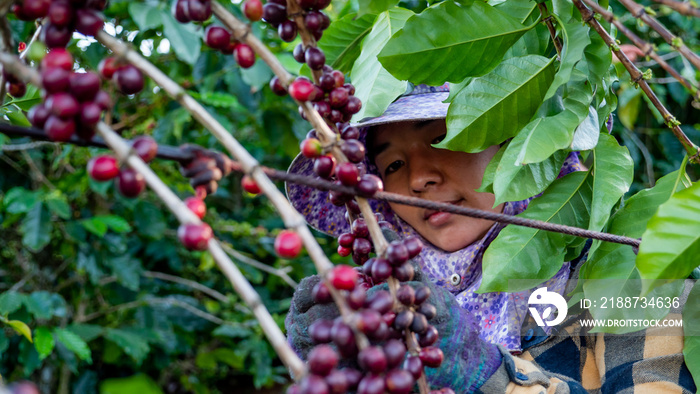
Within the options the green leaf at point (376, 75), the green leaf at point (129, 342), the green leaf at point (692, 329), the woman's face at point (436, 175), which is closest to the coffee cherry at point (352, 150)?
the green leaf at point (376, 75)

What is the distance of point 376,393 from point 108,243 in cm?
196

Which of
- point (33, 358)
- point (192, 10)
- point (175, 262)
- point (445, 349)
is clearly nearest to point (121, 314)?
point (175, 262)

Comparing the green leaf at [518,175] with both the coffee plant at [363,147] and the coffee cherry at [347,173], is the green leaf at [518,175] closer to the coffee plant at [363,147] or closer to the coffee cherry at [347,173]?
the coffee plant at [363,147]

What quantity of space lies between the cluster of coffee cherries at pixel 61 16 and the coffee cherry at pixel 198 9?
72 mm

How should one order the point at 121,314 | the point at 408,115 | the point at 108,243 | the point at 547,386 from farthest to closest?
the point at 121,314
the point at 108,243
the point at 408,115
the point at 547,386

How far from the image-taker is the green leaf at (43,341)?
1.69m

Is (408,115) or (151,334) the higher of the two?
(408,115)

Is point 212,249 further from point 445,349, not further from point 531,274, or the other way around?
point 531,274

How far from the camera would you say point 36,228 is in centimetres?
182

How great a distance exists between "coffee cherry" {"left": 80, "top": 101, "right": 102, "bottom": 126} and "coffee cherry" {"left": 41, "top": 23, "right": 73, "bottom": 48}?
2.5 inches

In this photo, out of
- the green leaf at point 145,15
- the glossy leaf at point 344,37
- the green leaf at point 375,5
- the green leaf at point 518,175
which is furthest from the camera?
the green leaf at point 145,15

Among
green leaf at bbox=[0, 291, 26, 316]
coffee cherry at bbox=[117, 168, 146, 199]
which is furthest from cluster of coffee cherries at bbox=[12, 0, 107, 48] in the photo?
green leaf at bbox=[0, 291, 26, 316]

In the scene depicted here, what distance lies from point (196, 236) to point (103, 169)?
9 cm

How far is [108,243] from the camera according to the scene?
2135 mm
